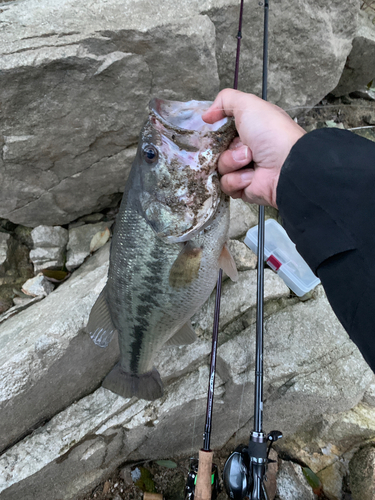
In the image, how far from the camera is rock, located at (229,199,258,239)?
3377mm

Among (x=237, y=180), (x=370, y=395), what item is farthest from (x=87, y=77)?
(x=370, y=395)

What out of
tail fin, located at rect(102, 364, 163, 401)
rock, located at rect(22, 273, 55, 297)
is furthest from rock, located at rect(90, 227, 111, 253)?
tail fin, located at rect(102, 364, 163, 401)

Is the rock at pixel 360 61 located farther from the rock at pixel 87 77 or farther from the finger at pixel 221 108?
the finger at pixel 221 108

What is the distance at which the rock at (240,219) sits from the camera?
338cm

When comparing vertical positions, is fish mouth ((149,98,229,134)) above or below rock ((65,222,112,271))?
above

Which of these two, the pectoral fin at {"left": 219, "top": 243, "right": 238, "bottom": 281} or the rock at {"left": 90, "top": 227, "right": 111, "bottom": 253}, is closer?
the pectoral fin at {"left": 219, "top": 243, "right": 238, "bottom": 281}

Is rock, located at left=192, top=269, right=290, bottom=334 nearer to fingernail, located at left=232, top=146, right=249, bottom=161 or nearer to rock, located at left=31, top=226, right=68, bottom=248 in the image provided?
fingernail, located at left=232, top=146, right=249, bottom=161

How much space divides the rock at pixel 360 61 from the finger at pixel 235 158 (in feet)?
13.4

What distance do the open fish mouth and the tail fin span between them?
119 centimetres

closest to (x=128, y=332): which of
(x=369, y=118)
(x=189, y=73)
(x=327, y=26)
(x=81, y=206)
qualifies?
(x=81, y=206)

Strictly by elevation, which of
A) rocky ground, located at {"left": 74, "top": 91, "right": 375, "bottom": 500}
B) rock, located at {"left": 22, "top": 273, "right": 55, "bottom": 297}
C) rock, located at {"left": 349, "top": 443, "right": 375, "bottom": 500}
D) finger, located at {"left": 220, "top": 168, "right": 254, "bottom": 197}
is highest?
finger, located at {"left": 220, "top": 168, "right": 254, "bottom": 197}

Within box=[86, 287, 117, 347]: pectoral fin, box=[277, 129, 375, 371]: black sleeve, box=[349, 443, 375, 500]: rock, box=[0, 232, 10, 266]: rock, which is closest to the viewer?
box=[277, 129, 375, 371]: black sleeve

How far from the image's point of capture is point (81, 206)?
3.75 m

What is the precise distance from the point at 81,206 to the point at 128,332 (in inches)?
84.9
